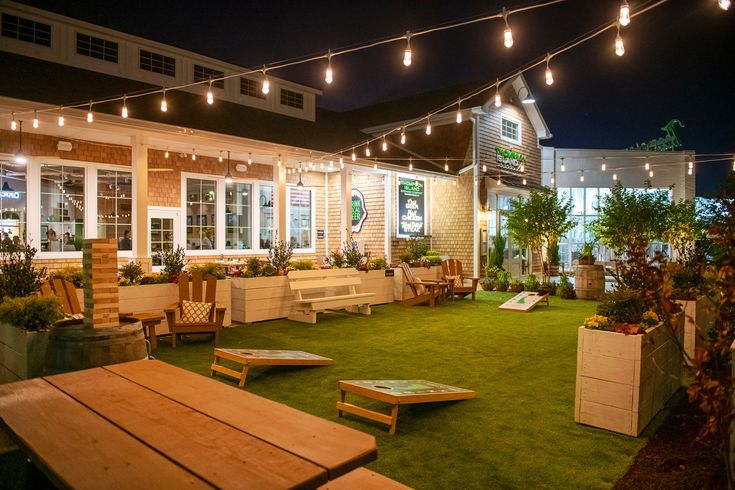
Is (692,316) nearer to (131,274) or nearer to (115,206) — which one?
(131,274)

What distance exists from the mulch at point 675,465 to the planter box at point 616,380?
0.22 m

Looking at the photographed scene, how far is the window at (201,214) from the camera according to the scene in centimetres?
1352

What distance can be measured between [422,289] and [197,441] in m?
10.8

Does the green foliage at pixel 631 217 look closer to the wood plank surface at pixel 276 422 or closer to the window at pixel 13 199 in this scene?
the wood plank surface at pixel 276 422

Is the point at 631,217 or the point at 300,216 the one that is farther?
the point at 300,216

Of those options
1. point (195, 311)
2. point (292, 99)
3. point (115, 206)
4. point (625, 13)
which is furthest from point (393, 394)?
point (292, 99)

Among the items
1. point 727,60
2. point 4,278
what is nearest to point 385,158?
point 4,278

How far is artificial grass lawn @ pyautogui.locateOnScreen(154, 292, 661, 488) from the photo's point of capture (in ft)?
11.5

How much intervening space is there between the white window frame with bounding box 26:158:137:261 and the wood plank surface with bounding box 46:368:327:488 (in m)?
8.20

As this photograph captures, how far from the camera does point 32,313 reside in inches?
164

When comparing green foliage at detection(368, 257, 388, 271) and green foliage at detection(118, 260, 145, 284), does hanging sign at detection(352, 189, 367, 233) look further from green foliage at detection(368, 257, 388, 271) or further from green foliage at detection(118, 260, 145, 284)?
green foliage at detection(118, 260, 145, 284)

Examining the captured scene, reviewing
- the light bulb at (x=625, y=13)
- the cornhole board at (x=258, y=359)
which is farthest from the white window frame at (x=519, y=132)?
the cornhole board at (x=258, y=359)

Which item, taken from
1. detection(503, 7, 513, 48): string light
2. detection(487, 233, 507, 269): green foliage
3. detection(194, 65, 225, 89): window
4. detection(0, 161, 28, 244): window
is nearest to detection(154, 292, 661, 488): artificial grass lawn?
detection(503, 7, 513, 48): string light

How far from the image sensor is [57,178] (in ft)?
36.4
